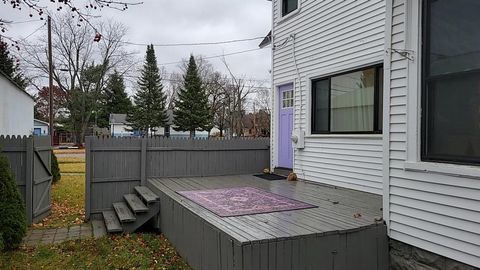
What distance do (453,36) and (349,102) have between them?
3244mm

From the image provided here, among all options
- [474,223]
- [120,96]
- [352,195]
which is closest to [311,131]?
[352,195]

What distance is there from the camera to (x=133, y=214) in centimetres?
627

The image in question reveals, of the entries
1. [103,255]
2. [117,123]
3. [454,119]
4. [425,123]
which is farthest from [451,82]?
[117,123]

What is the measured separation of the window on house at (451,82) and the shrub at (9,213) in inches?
207

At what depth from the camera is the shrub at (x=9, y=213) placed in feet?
16.8

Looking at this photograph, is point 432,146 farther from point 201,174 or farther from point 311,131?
point 201,174

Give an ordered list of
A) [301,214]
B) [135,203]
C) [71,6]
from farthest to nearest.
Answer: [135,203] → [301,214] → [71,6]

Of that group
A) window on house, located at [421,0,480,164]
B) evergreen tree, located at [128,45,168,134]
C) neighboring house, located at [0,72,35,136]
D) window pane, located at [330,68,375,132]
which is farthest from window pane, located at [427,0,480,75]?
evergreen tree, located at [128,45,168,134]

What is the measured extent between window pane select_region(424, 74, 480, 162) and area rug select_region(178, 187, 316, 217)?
6.23ft

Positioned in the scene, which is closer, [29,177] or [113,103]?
[29,177]

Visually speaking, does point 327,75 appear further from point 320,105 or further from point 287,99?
point 287,99

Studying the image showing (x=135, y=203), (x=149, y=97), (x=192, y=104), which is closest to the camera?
(x=135, y=203)

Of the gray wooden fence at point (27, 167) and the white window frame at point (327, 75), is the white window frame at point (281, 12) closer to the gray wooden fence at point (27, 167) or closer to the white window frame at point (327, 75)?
the white window frame at point (327, 75)

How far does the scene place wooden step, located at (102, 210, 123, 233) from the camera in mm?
5949
